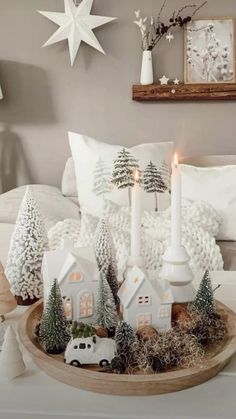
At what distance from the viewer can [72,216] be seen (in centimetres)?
250

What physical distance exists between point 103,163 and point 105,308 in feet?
5.36

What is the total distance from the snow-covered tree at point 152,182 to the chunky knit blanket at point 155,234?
0.78ft

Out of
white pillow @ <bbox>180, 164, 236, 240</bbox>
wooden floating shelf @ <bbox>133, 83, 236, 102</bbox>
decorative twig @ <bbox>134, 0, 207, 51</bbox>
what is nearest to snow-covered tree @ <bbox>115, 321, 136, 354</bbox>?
white pillow @ <bbox>180, 164, 236, 240</bbox>

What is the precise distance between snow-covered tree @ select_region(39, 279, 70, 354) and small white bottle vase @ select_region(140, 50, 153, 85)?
7.44 feet

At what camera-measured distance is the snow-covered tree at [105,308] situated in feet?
3.31

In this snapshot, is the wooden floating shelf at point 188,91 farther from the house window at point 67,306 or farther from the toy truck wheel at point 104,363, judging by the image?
the toy truck wheel at point 104,363

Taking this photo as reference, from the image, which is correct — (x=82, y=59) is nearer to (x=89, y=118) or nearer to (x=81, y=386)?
(x=89, y=118)

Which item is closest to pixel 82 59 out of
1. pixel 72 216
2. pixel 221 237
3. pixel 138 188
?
pixel 72 216

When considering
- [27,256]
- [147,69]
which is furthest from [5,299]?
[147,69]

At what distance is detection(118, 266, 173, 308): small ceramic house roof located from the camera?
0.98 meters

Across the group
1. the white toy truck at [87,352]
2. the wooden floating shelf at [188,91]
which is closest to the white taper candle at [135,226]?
the white toy truck at [87,352]

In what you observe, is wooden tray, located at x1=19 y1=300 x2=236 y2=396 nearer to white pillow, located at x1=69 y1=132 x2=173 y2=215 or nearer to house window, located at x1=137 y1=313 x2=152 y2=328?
house window, located at x1=137 y1=313 x2=152 y2=328

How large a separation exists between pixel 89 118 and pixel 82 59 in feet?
1.15

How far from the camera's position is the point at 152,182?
2471mm
